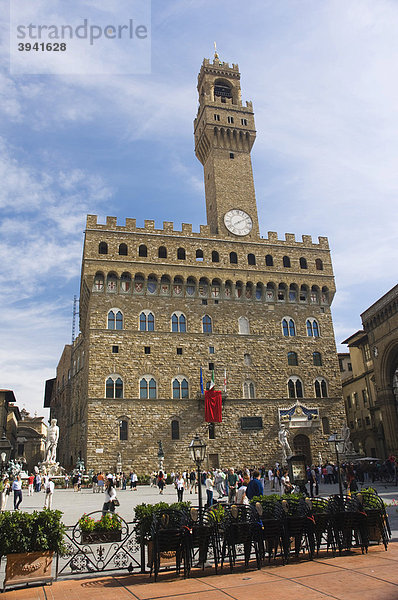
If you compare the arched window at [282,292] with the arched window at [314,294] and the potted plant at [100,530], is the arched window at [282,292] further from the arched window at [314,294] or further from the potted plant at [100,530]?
the potted plant at [100,530]

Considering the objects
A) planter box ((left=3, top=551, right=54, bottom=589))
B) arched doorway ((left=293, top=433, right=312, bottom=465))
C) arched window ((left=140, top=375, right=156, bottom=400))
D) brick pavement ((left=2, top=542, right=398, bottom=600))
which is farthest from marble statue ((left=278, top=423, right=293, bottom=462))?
planter box ((left=3, top=551, right=54, bottom=589))

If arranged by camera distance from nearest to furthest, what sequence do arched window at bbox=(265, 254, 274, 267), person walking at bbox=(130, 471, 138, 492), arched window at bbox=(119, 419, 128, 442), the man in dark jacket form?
the man in dark jacket
person walking at bbox=(130, 471, 138, 492)
arched window at bbox=(119, 419, 128, 442)
arched window at bbox=(265, 254, 274, 267)

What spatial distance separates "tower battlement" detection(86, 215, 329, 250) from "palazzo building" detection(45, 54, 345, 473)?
96 mm

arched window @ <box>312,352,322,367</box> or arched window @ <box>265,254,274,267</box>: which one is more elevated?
arched window @ <box>265,254,274,267</box>

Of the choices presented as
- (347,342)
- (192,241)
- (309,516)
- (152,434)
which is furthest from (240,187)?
(309,516)

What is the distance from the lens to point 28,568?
7.49 meters

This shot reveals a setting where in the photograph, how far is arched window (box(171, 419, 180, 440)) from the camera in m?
32.4

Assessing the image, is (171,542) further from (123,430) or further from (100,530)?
(123,430)

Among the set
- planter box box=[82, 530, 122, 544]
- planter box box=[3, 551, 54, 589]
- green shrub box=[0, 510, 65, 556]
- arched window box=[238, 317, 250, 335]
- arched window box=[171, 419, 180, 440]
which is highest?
arched window box=[238, 317, 250, 335]

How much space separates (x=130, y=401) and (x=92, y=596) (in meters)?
25.6

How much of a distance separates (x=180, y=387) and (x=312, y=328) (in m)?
12.4

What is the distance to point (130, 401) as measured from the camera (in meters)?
32.2

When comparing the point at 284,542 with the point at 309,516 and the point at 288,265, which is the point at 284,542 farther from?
the point at 288,265

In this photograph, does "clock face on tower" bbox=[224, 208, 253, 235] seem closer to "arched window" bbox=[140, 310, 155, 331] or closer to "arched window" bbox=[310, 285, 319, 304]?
"arched window" bbox=[310, 285, 319, 304]
